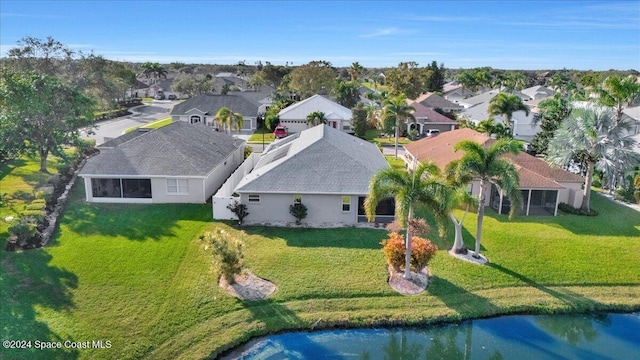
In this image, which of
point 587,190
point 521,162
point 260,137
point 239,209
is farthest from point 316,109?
point 587,190

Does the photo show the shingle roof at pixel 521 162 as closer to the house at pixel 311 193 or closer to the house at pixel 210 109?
the house at pixel 311 193

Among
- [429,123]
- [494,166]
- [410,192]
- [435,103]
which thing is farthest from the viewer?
[435,103]

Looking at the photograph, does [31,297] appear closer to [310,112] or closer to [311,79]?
[310,112]

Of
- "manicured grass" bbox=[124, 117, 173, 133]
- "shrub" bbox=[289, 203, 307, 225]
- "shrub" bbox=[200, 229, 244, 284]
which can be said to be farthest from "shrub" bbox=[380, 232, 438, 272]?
"manicured grass" bbox=[124, 117, 173, 133]

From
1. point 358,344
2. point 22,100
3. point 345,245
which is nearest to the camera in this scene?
point 358,344

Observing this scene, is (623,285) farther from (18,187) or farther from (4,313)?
(18,187)

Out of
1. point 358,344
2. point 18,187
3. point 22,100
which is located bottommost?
point 358,344

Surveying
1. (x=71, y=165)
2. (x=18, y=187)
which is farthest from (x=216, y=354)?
(x=71, y=165)

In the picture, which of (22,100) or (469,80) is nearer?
(22,100)
